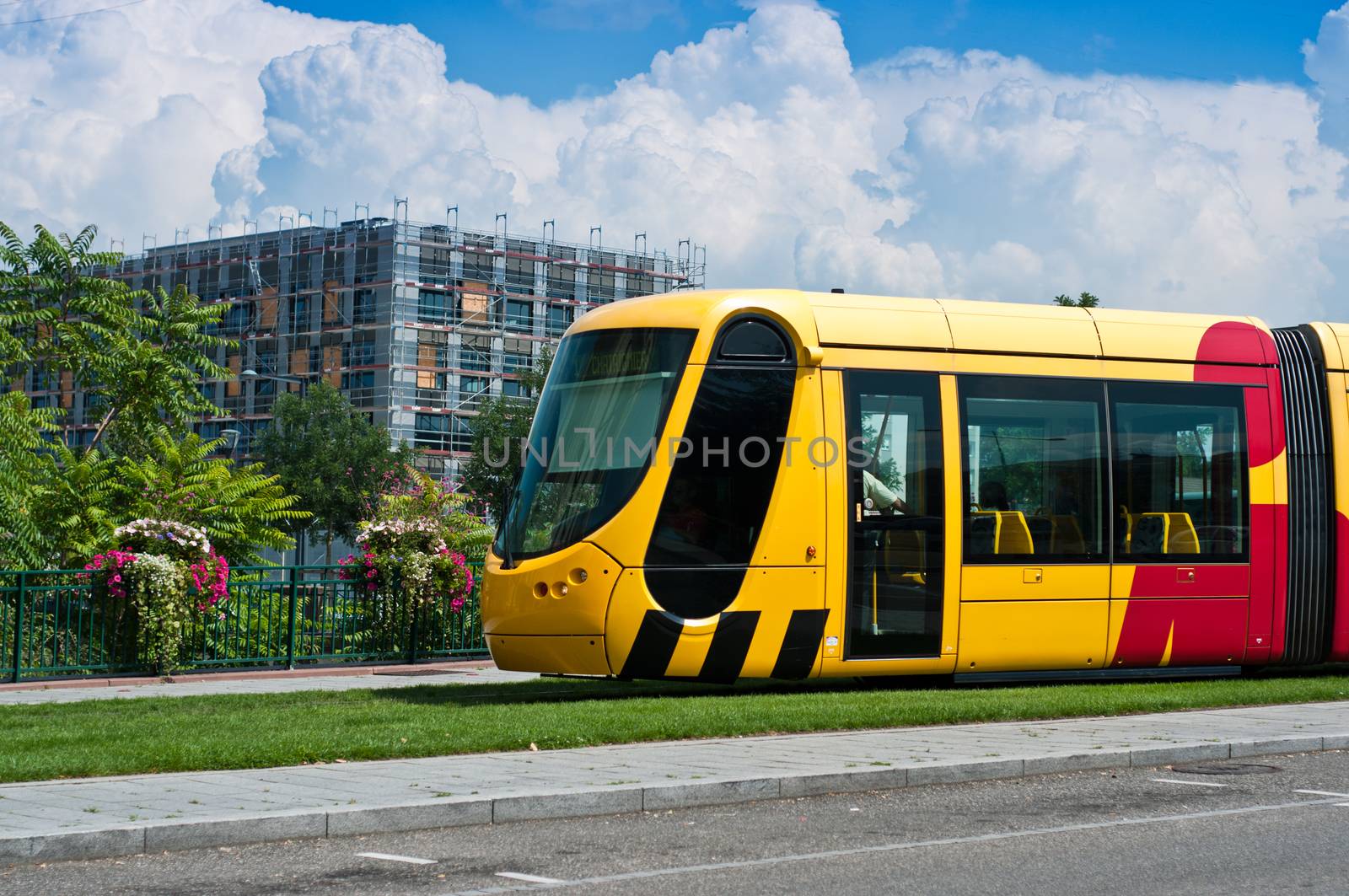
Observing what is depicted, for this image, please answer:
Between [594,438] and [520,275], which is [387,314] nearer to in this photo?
[520,275]

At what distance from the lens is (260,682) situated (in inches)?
742

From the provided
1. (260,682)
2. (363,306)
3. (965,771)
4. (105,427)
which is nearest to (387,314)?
(363,306)

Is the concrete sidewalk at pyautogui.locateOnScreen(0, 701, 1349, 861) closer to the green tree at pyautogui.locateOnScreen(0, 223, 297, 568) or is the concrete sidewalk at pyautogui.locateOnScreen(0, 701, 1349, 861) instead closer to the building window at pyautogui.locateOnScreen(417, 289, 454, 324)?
the green tree at pyautogui.locateOnScreen(0, 223, 297, 568)

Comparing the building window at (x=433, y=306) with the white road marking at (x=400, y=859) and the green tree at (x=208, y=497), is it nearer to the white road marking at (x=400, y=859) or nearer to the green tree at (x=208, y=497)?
the green tree at (x=208, y=497)

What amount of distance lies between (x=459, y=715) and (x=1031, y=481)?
6.38 meters

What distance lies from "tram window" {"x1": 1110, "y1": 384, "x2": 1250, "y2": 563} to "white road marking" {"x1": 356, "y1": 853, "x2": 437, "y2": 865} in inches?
403

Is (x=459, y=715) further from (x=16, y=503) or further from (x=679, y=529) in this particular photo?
(x=16, y=503)

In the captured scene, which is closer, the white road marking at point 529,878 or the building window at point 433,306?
the white road marking at point 529,878

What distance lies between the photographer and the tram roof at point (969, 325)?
15203mm

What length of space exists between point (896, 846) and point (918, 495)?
7.50 meters

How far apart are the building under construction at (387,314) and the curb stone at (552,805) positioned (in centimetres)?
8518

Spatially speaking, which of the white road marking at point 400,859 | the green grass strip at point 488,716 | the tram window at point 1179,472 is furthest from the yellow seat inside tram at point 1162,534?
the white road marking at point 400,859

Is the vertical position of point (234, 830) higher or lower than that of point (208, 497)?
lower

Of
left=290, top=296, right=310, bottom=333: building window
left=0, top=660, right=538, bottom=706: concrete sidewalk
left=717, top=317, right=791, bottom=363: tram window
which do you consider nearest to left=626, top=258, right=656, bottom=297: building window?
left=290, top=296, right=310, bottom=333: building window
